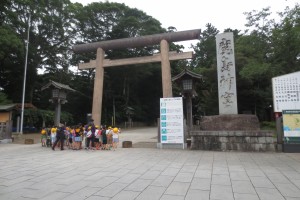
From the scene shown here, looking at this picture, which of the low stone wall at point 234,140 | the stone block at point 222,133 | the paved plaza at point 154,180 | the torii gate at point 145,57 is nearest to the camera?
the paved plaza at point 154,180

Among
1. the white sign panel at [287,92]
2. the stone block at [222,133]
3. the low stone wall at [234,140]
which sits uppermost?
the white sign panel at [287,92]

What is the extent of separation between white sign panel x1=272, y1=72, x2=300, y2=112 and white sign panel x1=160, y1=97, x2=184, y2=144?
435 cm

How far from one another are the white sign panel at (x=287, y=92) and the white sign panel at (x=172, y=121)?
435 centimetres

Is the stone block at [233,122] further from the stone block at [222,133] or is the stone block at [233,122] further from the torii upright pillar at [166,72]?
the torii upright pillar at [166,72]

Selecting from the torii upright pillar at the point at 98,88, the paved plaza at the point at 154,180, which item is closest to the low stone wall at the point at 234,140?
the paved plaza at the point at 154,180

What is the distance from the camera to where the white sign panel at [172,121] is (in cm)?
1127

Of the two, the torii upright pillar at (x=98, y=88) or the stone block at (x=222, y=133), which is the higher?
the torii upright pillar at (x=98, y=88)

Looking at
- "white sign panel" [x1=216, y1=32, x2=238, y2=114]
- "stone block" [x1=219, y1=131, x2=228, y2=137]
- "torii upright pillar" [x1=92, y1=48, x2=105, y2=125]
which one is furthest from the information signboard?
"torii upright pillar" [x1=92, y1=48, x2=105, y2=125]

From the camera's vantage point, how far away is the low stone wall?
973 centimetres

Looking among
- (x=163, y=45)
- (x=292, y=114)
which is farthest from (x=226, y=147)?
(x=163, y=45)

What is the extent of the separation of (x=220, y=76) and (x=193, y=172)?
6690 mm

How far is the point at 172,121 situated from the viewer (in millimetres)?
11391

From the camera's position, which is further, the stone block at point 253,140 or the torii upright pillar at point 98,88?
the torii upright pillar at point 98,88

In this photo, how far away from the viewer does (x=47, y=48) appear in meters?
28.4
